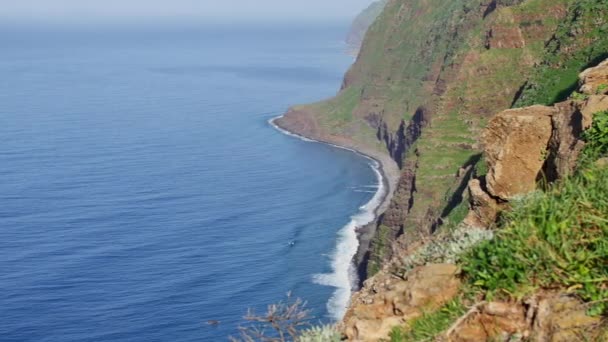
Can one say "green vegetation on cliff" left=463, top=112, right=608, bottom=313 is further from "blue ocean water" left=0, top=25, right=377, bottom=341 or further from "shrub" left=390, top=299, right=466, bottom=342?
"blue ocean water" left=0, top=25, right=377, bottom=341

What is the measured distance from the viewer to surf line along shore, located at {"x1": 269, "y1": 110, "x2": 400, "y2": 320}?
82.3 metres

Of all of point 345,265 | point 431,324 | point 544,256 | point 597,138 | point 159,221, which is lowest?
point 345,265

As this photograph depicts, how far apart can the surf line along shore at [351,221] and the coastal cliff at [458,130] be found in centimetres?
77

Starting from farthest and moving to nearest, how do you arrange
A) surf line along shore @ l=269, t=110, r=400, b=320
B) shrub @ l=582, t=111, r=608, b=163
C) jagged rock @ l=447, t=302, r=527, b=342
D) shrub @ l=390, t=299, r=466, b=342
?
surf line along shore @ l=269, t=110, r=400, b=320, shrub @ l=582, t=111, r=608, b=163, shrub @ l=390, t=299, r=466, b=342, jagged rock @ l=447, t=302, r=527, b=342

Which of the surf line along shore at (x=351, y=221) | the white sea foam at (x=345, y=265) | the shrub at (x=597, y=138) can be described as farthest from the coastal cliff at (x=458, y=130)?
the white sea foam at (x=345, y=265)

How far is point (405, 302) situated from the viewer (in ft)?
39.2

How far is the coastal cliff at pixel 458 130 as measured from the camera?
1153 cm

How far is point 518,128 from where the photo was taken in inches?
792

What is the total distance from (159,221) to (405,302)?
297 feet

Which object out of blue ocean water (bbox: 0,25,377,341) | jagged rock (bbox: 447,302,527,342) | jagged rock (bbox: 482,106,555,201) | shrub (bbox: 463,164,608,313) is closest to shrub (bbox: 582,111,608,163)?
shrub (bbox: 463,164,608,313)

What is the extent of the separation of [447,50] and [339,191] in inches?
1265

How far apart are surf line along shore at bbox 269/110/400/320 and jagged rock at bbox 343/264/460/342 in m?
31.4

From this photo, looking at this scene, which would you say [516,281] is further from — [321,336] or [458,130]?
[458,130]

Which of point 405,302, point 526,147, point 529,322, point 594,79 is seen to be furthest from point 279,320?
point 594,79
